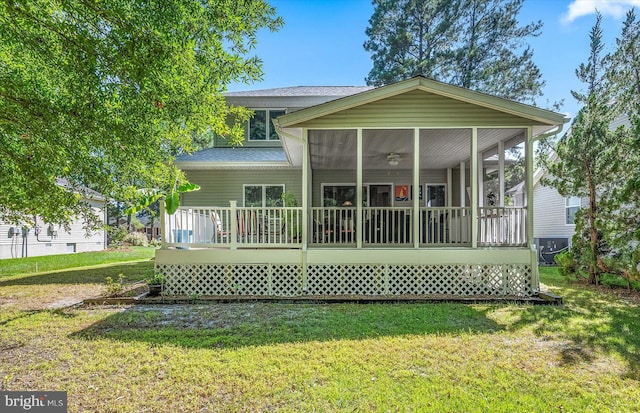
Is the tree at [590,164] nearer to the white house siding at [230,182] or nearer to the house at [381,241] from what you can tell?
the house at [381,241]

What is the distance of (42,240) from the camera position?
677 inches

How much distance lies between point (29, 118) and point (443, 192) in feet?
38.4

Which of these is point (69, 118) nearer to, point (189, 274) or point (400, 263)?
point (189, 274)

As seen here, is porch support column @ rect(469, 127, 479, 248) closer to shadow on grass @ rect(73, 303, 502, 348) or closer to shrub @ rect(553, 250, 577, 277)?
shadow on grass @ rect(73, 303, 502, 348)

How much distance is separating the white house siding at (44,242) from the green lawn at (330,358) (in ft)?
32.8

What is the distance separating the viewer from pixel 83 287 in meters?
8.48

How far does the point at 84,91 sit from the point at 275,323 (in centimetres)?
410

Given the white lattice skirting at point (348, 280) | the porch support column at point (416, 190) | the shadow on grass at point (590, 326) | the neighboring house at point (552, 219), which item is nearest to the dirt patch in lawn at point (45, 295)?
the white lattice skirting at point (348, 280)

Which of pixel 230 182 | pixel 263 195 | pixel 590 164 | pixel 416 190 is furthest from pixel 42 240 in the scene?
pixel 590 164

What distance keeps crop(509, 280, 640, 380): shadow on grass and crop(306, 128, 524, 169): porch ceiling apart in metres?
3.71

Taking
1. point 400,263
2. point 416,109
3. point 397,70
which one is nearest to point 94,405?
point 400,263

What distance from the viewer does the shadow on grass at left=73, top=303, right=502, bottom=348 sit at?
459 cm

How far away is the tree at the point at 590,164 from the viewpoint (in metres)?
7.89

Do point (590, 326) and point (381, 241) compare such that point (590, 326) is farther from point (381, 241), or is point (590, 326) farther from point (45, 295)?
point (45, 295)
